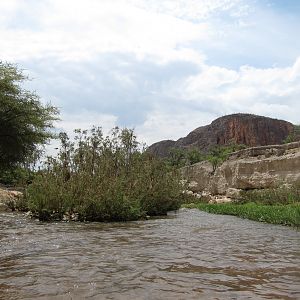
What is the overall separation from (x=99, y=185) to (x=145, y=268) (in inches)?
412

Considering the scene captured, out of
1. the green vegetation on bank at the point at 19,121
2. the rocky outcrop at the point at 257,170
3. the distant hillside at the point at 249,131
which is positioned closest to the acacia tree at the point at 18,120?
the green vegetation on bank at the point at 19,121

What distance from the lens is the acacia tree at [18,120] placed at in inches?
785

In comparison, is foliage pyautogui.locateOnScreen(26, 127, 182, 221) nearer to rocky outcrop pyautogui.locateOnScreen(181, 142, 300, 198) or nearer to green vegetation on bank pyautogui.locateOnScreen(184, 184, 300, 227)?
green vegetation on bank pyautogui.locateOnScreen(184, 184, 300, 227)

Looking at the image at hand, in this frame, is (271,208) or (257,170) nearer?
(271,208)

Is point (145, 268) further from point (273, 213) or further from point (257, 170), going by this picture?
point (257, 170)

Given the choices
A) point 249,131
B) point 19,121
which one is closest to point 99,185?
point 19,121

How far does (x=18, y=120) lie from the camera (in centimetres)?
2050

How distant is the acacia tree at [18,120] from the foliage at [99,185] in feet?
5.63

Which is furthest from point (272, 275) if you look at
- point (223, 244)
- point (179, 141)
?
point (179, 141)

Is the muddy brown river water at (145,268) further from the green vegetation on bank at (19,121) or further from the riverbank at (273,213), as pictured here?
the green vegetation on bank at (19,121)

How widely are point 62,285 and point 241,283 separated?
229cm

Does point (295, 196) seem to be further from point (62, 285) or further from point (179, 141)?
point (179, 141)

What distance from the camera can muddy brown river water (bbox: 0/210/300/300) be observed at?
5.01m

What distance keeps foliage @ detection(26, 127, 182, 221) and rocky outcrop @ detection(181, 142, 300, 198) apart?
13.0m
